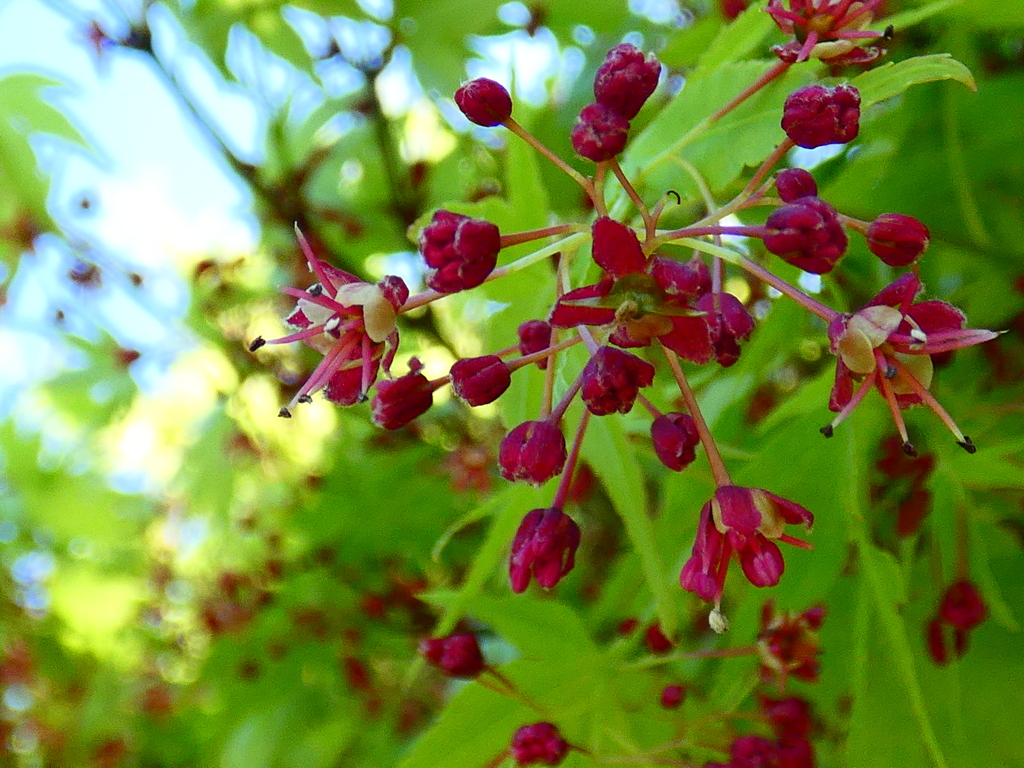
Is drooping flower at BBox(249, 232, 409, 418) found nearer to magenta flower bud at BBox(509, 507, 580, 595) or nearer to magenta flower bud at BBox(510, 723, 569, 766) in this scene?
magenta flower bud at BBox(509, 507, 580, 595)

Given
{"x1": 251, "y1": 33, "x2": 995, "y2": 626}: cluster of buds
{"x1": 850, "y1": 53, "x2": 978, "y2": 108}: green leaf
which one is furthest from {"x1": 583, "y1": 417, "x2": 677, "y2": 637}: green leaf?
{"x1": 850, "y1": 53, "x2": 978, "y2": 108}: green leaf

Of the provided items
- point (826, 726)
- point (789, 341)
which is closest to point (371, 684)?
point (826, 726)

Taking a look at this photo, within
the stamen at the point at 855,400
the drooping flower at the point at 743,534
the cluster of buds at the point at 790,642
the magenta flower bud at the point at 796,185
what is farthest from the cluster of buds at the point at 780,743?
the magenta flower bud at the point at 796,185

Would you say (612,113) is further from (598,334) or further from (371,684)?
(371,684)

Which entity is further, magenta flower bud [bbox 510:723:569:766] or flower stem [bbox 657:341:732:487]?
magenta flower bud [bbox 510:723:569:766]

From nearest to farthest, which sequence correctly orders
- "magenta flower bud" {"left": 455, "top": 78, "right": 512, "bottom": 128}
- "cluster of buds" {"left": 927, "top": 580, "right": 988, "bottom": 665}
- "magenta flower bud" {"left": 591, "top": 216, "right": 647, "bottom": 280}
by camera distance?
"magenta flower bud" {"left": 591, "top": 216, "right": 647, "bottom": 280}, "magenta flower bud" {"left": 455, "top": 78, "right": 512, "bottom": 128}, "cluster of buds" {"left": 927, "top": 580, "right": 988, "bottom": 665}

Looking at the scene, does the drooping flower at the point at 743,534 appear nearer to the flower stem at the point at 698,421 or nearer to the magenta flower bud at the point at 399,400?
the flower stem at the point at 698,421
